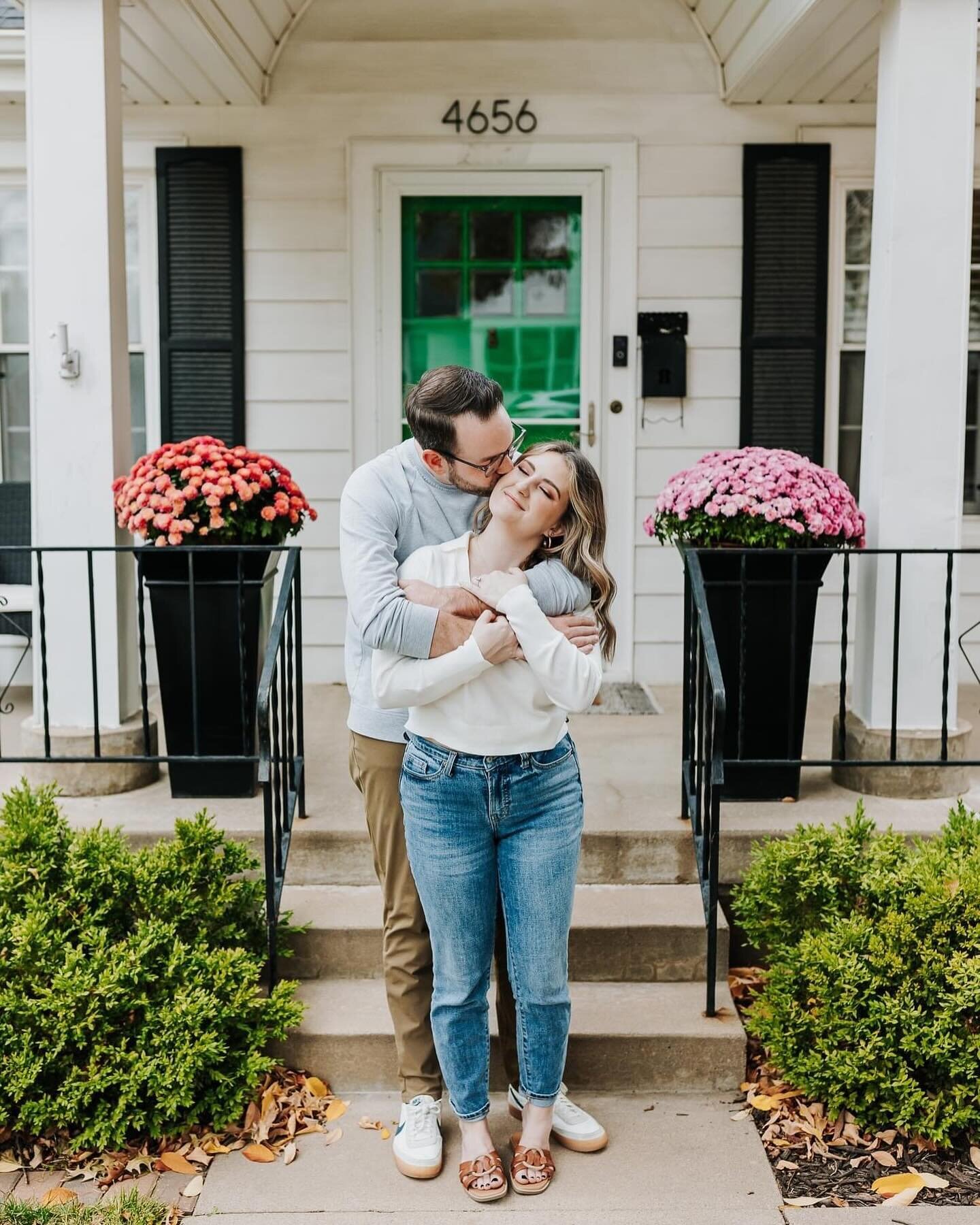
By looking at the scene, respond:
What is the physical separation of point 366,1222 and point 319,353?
3787 millimetres

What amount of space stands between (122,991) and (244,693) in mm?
1088

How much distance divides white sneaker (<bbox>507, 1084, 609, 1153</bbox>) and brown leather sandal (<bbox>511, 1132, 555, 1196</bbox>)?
0.38 feet

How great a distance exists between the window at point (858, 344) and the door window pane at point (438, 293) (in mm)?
1668

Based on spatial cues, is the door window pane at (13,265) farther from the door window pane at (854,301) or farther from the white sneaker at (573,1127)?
the white sneaker at (573,1127)

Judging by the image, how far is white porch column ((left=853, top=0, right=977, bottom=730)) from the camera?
12.5 ft

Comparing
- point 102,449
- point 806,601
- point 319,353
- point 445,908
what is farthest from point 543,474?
point 319,353

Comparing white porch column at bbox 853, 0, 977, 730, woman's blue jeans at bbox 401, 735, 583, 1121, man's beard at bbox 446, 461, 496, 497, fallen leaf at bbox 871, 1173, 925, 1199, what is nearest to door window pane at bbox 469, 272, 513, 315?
white porch column at bbox 853, 0, 977, 730

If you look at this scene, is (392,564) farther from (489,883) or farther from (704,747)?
(704,747)

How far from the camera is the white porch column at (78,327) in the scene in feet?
12.8

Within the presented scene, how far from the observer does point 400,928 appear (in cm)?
271

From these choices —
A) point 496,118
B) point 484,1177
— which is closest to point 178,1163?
point 484,1177

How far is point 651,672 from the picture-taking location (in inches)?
220

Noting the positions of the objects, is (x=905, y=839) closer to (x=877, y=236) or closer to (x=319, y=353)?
(x=877, y=236)

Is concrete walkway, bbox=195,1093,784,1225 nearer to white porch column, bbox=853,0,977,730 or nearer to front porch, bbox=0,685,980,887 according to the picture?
front porch, bbox=0,685,980,887
